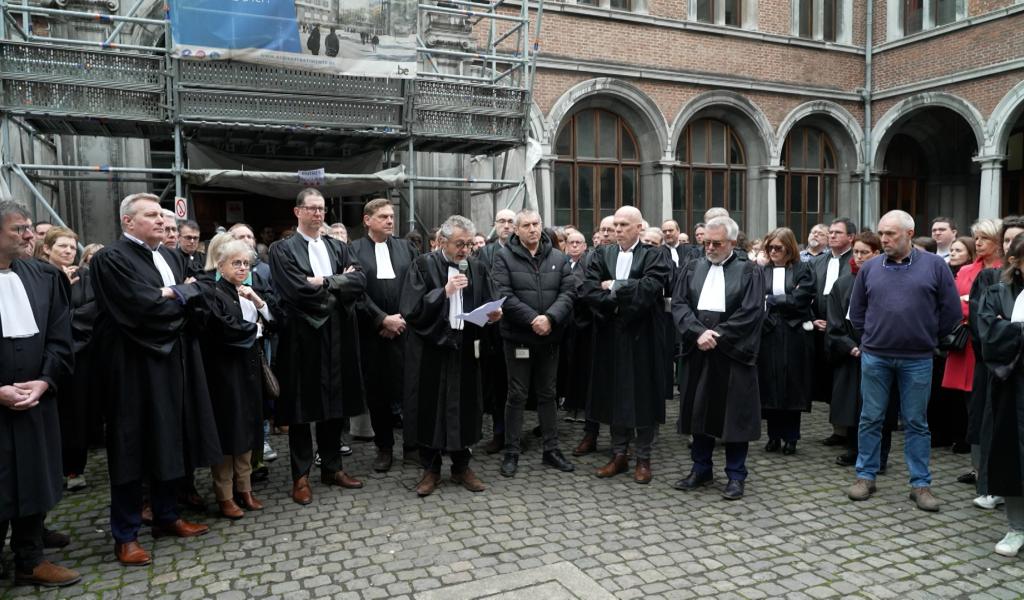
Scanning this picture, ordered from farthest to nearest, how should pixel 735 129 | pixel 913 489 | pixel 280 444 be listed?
pixel 735 129, pixel 280 444, pixel 913 489


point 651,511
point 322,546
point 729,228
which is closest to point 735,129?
point 729,228

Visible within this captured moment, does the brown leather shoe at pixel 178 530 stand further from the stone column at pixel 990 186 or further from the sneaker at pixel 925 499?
the stone column at pixel 990 186

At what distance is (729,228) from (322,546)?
11.3 ft

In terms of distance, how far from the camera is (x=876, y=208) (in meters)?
17.4

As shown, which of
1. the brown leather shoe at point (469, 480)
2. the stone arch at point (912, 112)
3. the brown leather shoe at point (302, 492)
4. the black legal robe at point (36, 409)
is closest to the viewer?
the black legal robe at point (36, 409)

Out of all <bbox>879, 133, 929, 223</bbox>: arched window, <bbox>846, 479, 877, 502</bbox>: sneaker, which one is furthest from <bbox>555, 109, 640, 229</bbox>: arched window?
<bbox>846, 479, 877, 502</bbox>: sneaker

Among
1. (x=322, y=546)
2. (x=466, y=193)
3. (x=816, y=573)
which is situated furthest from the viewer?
(x=466, y=193)

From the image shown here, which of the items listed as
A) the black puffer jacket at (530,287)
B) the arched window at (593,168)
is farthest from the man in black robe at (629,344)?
the arched window at (593,168)

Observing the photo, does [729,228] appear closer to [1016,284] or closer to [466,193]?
[1016,284]

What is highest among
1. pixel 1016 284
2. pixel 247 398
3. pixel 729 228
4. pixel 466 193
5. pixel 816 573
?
pixel 466 193

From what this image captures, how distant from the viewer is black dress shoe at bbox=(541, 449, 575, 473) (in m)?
5.72

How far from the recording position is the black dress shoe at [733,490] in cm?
509

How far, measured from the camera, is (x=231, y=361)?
4.66 metres

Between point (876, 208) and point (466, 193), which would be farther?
point (876, 208)
